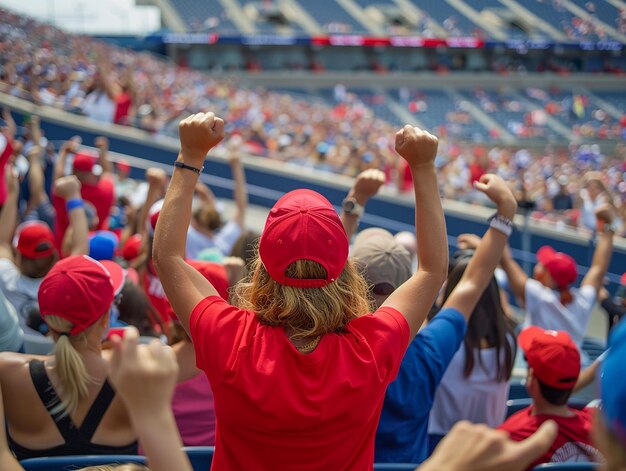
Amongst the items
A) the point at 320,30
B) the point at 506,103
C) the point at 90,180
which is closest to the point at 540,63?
the point at 506,103

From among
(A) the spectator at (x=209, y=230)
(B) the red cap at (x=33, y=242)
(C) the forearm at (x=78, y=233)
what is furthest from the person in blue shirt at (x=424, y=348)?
(A) the spectator at (x=209, y=230)

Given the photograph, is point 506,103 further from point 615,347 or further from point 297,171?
point 615,347

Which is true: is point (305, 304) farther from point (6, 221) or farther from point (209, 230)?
point (209, 230)

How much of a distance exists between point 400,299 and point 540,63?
4037 cm


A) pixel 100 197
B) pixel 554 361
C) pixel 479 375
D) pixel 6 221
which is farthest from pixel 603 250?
pixel 100 197

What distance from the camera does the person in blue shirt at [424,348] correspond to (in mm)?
2189

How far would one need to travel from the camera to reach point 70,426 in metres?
2.13

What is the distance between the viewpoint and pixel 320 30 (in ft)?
131

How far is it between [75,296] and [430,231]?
113cm

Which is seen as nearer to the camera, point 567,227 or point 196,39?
point 567,227

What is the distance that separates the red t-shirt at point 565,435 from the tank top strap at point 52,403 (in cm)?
142

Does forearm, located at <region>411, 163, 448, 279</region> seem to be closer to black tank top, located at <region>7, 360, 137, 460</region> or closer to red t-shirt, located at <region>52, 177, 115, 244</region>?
black tank top, located at <region>7, 360, 137, 460</region>

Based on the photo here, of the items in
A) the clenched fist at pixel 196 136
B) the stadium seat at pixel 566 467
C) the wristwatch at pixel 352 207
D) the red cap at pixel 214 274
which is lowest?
the stadium seat at pixel 566 467

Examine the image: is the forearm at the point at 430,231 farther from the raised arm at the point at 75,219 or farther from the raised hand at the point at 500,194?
the raised arm at the point at 75,219
